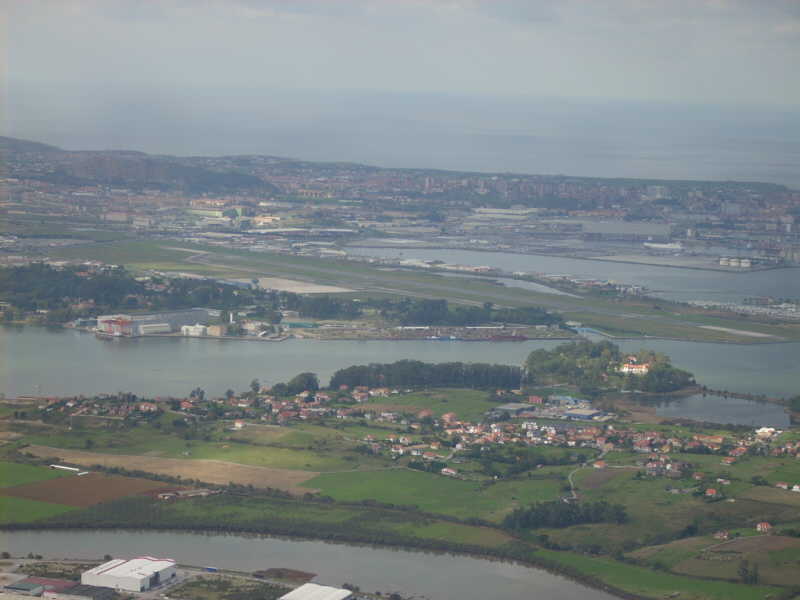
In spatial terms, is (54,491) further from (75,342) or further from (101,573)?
(75,342)

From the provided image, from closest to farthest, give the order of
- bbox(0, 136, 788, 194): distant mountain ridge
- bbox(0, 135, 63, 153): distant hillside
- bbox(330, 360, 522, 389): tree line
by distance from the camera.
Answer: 1. bbox(330, 360, 522, 389): tree line
2. bbox(0, 136, 788, 194): distant mountain ridge
3. bbox(0, 135, 63, 153): distant hillside

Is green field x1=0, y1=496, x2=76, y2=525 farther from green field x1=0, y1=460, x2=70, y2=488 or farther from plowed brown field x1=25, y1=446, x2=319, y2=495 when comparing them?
plowed brown field x1=25, y1=446, x2=319, y2=495

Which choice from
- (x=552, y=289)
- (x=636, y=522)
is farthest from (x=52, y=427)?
(x=552, y=289)

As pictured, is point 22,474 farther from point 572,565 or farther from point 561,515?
point 572,565

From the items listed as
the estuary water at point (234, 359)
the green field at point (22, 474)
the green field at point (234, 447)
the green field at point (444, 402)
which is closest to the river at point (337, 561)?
the green field at point (22, 474)

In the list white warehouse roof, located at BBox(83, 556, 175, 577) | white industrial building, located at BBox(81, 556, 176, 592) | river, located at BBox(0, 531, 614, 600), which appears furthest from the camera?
river, located at BBox(0, 531, 614, 600)

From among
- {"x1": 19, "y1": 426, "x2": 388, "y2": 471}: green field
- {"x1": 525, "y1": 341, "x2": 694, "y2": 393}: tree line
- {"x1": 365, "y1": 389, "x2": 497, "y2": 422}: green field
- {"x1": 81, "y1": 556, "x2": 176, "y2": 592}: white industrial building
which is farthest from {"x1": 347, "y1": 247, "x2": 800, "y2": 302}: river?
{"x1": 81, "y1": 556, "x2": 176, "y2": 592}: white industrial building
